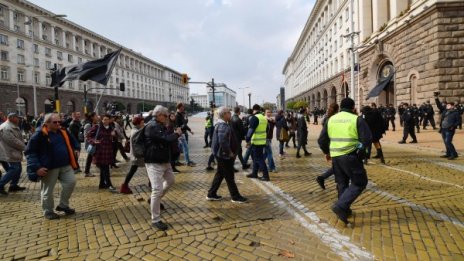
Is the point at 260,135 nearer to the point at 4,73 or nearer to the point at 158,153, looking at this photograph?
the point at 158,153

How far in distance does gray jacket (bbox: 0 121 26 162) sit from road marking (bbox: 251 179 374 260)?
5.43 meters

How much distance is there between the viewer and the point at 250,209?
5383 mm

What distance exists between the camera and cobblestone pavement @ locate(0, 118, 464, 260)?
149 inches

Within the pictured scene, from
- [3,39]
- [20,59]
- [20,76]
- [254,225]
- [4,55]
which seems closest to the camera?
[254,225]

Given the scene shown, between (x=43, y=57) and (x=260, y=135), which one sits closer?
(x=260, y=135)

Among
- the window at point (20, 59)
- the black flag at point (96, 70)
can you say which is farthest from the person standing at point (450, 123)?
the window at point (20, 59)

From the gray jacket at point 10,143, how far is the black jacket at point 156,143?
385 cm

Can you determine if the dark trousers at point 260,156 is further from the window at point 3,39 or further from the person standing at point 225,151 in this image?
the window at point 3,39

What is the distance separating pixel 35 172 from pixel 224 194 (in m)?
3.29

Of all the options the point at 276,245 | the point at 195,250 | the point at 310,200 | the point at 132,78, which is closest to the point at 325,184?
the point at 310,200

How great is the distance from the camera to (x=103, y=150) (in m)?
6.93

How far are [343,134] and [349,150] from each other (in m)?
0.24

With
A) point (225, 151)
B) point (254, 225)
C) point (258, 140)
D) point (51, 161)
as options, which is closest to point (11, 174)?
point (51, 161)

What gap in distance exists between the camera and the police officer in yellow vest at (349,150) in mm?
4441
